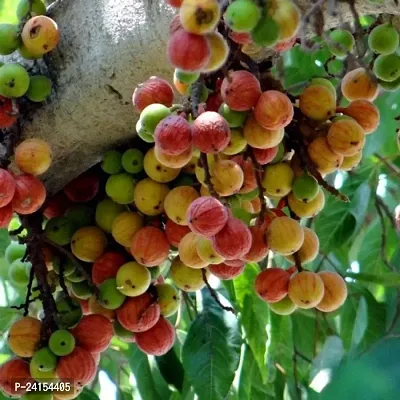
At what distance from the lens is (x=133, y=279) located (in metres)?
1.21

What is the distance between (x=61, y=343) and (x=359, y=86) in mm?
588

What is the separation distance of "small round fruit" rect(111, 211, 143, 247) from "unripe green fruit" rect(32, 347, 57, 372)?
0.66ft

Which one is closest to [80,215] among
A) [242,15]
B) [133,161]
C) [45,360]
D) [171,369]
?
[133,161]

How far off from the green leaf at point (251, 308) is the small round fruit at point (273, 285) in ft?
1.39

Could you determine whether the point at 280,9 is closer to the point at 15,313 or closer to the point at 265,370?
the point at 265,370

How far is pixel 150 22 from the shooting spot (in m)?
1.17

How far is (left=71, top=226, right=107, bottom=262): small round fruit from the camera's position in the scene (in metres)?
1.27

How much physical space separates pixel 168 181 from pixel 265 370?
0.55 m

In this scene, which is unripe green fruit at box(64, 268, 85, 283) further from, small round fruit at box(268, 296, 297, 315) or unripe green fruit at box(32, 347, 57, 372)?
small round fruit at box(268, 296, 297, 315)

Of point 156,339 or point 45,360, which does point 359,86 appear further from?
point 45,360

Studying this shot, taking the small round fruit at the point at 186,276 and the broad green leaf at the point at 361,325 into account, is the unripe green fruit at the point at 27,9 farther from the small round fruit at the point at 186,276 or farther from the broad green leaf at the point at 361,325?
the broad green leaf at the point at 361,325

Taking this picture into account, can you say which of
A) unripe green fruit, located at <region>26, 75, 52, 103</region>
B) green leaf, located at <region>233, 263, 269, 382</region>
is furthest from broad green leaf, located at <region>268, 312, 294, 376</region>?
unripe green fruit, located at <region>26, 75, 52, 103</region>

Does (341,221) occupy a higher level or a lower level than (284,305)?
lower

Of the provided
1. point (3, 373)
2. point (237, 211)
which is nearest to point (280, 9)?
point (237, 211)
